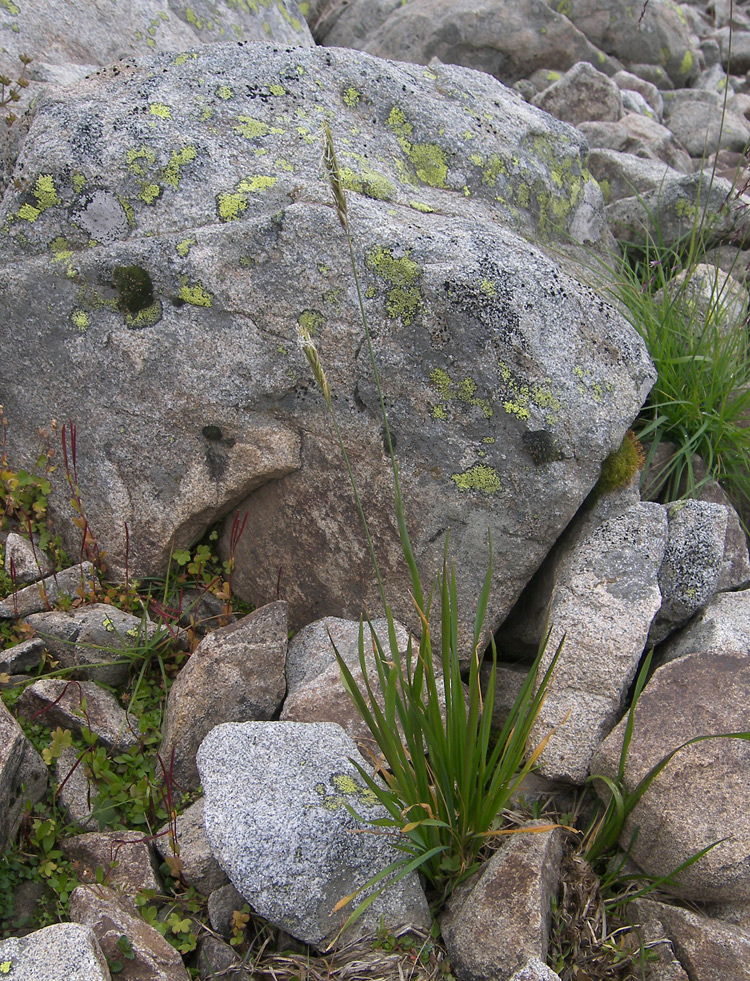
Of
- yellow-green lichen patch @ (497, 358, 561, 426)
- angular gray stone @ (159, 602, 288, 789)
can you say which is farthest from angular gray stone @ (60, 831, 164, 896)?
yellow-green lichen patch @ (497, 358, 561, 426)

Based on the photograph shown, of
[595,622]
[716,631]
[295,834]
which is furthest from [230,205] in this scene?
[716,631]

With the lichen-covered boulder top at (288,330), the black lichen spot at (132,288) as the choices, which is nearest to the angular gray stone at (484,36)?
the lichen-covered boulder top at (288,330)

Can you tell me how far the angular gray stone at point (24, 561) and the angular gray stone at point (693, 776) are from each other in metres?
2.92

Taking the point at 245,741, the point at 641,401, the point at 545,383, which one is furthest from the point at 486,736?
the point at 641,401

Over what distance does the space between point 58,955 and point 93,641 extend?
5.08 feet

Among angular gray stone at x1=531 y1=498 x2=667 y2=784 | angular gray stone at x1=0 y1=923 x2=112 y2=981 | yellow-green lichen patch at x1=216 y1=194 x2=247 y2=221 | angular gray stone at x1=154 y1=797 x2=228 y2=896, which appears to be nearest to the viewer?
angular gray stone at x1=0 y1=923 x2=112 y2=981

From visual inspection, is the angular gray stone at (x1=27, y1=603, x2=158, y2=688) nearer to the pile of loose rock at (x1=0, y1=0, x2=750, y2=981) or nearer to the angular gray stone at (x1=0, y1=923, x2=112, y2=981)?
the pile of loose rock at (x1=0, y1=0, x2=750, y2=981)

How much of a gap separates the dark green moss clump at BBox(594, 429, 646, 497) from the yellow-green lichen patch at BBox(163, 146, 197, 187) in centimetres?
261

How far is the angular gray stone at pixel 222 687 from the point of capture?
11.3ft

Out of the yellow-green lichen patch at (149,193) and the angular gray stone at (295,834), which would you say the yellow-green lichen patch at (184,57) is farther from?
the angular gray stone at (295,834)

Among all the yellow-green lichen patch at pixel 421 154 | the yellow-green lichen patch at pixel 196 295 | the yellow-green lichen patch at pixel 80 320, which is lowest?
the yellow-green lichen patch at pixel 80 320

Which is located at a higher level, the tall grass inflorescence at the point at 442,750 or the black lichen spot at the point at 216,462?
the black lichen spot at the point at 216,462

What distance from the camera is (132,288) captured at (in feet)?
12.8

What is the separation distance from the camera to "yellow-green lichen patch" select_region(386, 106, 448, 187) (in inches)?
169
